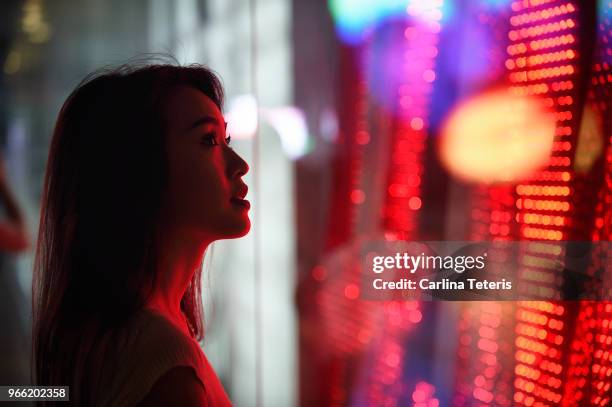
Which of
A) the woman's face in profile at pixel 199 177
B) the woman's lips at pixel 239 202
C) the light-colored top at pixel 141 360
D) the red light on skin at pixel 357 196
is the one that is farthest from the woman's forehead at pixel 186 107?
the red light on skin at pixel 357 196

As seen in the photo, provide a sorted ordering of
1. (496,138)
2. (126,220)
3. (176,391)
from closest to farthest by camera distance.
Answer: (176,391) → (126,220) → (496,138)

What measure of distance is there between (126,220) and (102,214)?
0.12 ft

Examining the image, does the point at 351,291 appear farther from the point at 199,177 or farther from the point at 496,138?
the point at 199,177

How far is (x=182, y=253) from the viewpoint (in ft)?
2.91

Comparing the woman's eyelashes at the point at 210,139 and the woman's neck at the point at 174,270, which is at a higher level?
the woman's eyelashes at the point at 210,139

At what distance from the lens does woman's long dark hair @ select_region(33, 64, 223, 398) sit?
0.80 meters

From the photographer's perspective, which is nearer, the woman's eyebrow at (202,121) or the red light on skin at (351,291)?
the woman's eyebrow at (202,121)

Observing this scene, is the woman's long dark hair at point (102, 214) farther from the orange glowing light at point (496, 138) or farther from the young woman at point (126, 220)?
the orange glowing light at point (496, 138)

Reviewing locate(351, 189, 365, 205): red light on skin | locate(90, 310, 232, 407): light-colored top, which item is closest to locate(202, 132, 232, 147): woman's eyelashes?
locate(90, 310, 232, 407): light-colored top

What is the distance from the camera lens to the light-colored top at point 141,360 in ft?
2.27

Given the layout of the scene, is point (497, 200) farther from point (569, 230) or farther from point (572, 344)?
point (572, 344)

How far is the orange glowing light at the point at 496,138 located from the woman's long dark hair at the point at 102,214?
30.1 inches

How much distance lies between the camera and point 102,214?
81 cm

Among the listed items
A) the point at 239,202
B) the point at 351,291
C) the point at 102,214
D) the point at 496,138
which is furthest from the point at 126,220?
the point at 496,138
